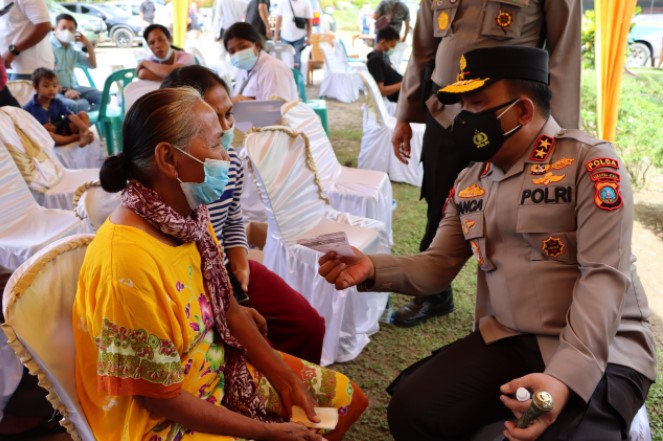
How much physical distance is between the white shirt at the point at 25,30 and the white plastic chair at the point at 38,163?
4.00 ft

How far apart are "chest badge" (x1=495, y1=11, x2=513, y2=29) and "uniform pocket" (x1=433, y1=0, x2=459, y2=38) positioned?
201mm

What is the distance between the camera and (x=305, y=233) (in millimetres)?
2936

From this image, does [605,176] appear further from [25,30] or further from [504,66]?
[25,30]

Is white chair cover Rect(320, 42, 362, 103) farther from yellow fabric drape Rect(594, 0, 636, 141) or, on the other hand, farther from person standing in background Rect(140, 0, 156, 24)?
yellow fabric drape Rect(594, 0, 636, 141)

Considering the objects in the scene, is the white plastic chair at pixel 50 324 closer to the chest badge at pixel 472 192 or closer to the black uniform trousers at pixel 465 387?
the black uniform trousers at pixel 465 387

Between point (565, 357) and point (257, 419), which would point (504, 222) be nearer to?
point (565, 357)

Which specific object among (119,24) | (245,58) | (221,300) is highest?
(221,300)

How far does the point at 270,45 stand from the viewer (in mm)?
8797

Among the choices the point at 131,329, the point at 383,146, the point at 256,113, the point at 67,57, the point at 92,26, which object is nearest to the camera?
the point at 131,329

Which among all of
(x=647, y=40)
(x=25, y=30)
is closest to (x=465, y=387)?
(x=25, y=30)

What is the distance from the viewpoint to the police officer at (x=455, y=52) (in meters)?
2.28

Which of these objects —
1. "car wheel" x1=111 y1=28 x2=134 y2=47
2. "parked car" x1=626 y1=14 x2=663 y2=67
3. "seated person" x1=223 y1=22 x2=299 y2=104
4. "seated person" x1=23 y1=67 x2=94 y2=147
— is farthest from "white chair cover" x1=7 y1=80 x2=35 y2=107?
"car wheel" x1=111 y1=28 x2=134 y2=47

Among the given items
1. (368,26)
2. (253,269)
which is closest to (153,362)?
(253,269)

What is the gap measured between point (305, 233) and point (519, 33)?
139 cm
